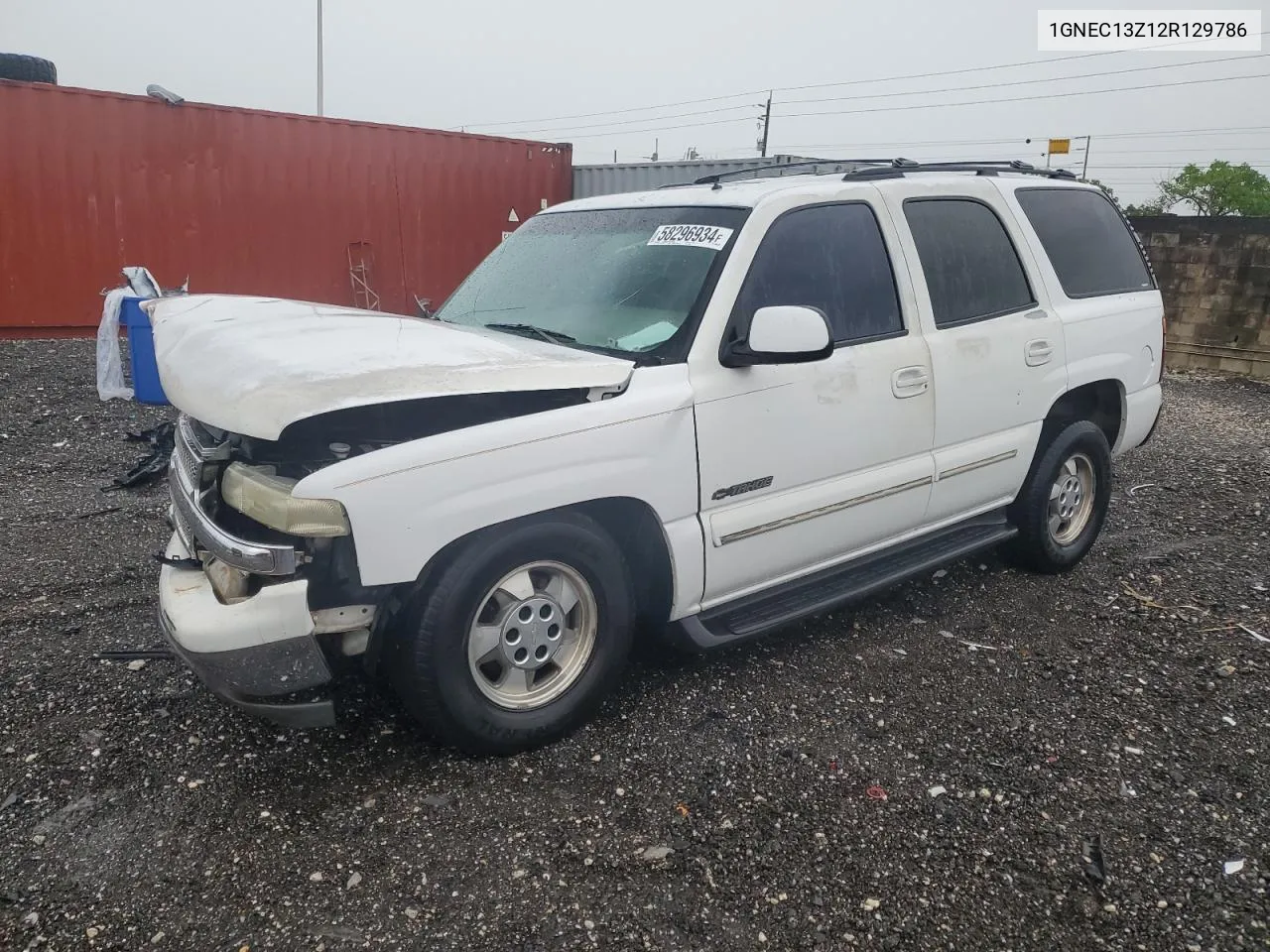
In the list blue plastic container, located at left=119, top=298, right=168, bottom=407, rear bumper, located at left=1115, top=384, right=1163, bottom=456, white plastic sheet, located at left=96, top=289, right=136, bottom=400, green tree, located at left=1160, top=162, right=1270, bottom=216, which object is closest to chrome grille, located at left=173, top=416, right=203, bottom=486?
rear bumper, located at left=1115, top=384, right=1163, bottom=456

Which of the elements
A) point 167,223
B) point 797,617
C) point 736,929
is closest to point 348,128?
point 167,223

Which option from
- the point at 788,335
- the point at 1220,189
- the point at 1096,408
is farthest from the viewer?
the point at 1220,189

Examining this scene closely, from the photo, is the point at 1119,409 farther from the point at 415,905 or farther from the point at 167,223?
the point at 167,223

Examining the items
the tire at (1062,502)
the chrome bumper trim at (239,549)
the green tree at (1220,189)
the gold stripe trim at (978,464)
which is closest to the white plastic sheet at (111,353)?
the chrome bumper trim at (239,549)

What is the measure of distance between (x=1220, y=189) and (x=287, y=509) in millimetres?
66919

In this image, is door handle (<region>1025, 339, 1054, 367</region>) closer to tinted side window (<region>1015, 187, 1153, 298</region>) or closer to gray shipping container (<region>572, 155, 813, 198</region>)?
tinted side window (<region>1015, 187, 1153, 298</region>)

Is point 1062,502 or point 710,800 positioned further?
point 1062,502

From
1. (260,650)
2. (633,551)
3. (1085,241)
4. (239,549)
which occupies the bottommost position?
(260,650)

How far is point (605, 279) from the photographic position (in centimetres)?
345

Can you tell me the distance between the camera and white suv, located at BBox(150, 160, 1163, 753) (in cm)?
252

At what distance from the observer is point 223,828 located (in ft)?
8.41

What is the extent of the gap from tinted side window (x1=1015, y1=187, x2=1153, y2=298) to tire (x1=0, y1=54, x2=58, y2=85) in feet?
38.2

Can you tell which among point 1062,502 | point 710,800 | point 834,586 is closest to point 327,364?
point 710,800

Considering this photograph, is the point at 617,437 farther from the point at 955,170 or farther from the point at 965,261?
the point at 955,170
